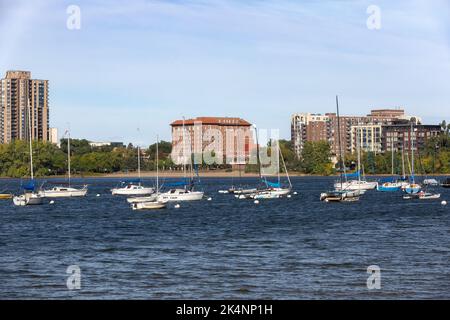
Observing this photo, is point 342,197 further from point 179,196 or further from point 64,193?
point 64,193

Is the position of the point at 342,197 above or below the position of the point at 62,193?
below

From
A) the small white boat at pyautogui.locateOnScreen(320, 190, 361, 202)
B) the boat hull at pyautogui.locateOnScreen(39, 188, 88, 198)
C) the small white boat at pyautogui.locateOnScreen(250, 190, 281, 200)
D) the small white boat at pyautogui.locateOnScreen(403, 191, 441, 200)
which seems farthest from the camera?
the boat hull at pyautogui.locateOnScreen(39, 188, 88, 198)

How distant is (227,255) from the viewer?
135ft

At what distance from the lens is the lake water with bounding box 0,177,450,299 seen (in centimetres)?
2986

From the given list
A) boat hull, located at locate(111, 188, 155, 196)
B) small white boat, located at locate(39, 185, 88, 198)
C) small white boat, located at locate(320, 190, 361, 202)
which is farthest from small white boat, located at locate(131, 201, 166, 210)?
boat hull, located at locate(111, 188, 155, 196)

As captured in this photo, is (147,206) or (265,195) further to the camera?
(265,195)

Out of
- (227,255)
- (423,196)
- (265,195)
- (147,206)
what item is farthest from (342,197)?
(227,255)

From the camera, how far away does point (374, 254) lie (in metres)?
40.8

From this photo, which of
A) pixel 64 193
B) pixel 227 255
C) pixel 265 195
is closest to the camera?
pixel 227 255

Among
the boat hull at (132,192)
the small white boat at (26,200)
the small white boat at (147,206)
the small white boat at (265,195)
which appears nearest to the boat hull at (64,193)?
the boat hull at (132,192)

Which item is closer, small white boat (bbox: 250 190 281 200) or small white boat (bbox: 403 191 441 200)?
small white boat (bbox: 403 191 441 200)

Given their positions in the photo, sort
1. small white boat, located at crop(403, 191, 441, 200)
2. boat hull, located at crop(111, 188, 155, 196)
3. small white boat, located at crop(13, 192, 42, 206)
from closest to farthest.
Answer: small white boat, located at crop(13, 192, 42, 206) → small white boat, located at crop(403, 191, 441, 200) → boat hull, located at crop(111, 188, 155, 196)

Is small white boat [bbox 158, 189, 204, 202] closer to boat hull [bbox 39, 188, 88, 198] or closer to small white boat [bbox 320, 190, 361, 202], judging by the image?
small white boat [bbox 320, 190, 361, 202]

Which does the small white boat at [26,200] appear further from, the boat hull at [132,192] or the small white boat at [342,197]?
the small white boat at [342,197]
